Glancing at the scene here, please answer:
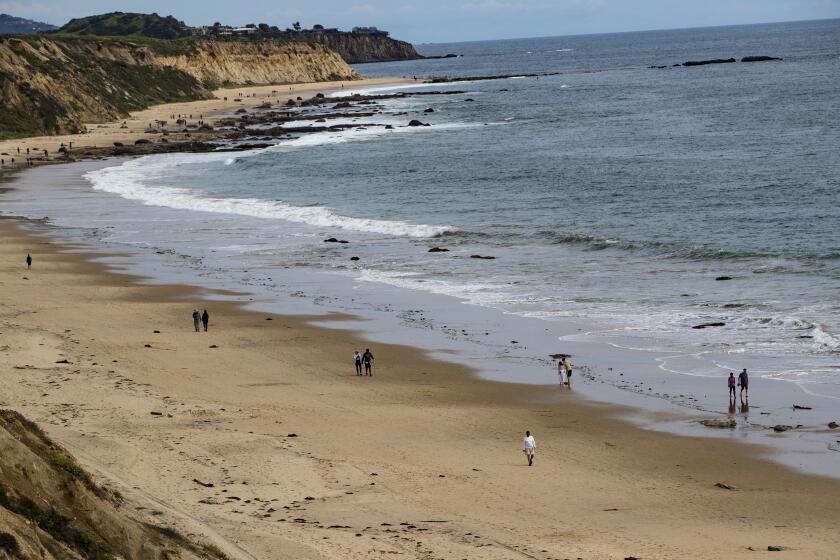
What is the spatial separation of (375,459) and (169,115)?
352 ft

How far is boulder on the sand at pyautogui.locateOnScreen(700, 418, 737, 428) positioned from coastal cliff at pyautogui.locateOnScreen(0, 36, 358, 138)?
80.7m

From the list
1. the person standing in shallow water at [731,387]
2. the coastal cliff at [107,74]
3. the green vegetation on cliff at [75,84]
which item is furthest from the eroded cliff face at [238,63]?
the person standing in shallow water at [731,387]

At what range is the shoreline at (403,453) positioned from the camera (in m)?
16.9

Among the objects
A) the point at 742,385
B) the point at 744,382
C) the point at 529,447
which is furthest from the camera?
the point at 742,385

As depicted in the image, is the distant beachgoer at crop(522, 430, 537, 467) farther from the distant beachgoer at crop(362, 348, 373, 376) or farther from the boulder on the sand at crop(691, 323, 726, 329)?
the boulder on the sand at crop(691, 323, 726, 329)

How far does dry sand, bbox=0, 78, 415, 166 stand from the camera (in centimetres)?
8846

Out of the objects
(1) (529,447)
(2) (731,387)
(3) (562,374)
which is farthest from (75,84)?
(1) (529,447)

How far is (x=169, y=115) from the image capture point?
123 metres

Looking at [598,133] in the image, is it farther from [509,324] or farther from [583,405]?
[583,405]

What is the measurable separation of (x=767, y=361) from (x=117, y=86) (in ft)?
383

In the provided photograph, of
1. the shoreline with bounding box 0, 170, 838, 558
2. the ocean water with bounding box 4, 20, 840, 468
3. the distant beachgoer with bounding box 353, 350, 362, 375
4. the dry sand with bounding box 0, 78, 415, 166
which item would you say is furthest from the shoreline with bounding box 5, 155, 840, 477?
the dry sand with bounding box 0, 78, 415, 166

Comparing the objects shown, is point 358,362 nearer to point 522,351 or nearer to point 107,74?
point 522,351

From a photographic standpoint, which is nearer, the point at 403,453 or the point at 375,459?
the point at 375,459

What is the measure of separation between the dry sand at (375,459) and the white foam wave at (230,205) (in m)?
20.9
